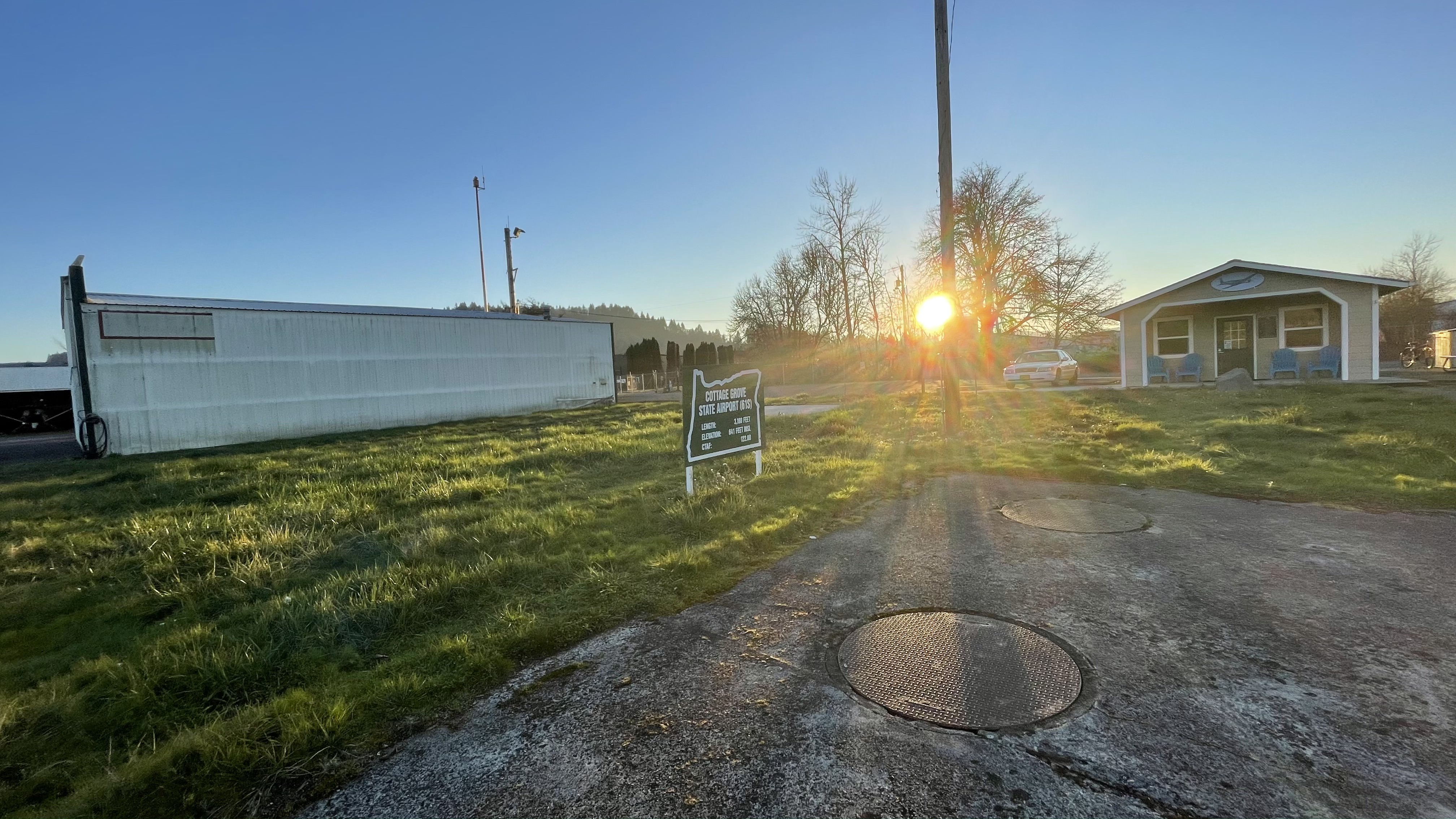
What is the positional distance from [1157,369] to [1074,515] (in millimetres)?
18158

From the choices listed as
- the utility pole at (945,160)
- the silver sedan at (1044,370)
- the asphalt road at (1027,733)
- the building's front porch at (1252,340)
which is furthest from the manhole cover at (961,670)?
the silver sedan at (1044,370)

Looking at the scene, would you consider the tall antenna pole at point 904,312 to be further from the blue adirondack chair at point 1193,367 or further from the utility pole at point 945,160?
the utility pole at point 945,160

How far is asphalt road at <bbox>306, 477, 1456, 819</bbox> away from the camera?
191 centimetres

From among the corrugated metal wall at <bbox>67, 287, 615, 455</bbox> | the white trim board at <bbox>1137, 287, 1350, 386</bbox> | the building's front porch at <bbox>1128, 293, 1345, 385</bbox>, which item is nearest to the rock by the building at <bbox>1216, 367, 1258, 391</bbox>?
the building's front porch at <bbox>1128, 293, 1345, 385</bbox>

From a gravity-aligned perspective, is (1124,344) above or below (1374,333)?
above

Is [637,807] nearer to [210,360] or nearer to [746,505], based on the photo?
[746,505]

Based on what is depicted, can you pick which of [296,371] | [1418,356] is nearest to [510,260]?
[296,371]

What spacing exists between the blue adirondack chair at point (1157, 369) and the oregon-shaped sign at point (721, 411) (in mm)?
18213

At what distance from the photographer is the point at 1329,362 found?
667 inches

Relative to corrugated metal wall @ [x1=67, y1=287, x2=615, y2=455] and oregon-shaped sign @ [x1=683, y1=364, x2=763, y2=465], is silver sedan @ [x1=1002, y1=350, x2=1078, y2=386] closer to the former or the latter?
corrugated metal wall @ [x1=67, y1=287, x2=615, y2=455]

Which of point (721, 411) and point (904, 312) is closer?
point (721, 411)

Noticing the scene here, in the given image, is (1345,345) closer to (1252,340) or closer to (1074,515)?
(1252,340)

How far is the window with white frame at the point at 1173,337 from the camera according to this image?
1952cm

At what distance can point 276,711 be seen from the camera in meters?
2.45
